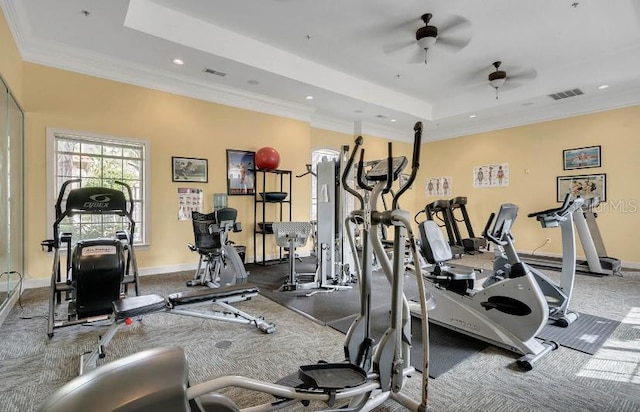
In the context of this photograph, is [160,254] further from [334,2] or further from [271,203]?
[334,2]

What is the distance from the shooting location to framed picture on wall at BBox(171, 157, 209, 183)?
536 centimetres

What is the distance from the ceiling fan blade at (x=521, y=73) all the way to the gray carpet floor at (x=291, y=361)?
13.6ft

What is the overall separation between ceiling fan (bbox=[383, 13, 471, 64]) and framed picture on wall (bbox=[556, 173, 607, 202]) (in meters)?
3.74

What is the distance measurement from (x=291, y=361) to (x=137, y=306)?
1165mm

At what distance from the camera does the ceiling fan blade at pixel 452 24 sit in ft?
13.7

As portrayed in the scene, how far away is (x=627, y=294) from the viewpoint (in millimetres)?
4062

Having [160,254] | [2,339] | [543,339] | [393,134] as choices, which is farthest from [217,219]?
[393,134]

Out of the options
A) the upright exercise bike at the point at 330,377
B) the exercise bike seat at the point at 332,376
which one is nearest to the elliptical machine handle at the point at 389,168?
the upright exercise bike at the point at 330,377

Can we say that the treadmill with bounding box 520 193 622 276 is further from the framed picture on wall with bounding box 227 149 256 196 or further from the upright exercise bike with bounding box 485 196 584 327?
the framed picture on wall with bounding box 227 149 256 196

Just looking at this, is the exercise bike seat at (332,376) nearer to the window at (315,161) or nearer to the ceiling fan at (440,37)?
the ceiling fan at (440,37)

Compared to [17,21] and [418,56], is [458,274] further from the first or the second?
[17,21]

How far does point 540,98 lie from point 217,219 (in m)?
6.42

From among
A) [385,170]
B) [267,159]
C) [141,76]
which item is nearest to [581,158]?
[267,159]

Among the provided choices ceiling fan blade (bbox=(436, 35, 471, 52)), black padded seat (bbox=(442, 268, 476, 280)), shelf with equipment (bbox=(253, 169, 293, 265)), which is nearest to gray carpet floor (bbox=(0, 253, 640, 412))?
black padded seat (bbox=(442, 268, 476, 280))
